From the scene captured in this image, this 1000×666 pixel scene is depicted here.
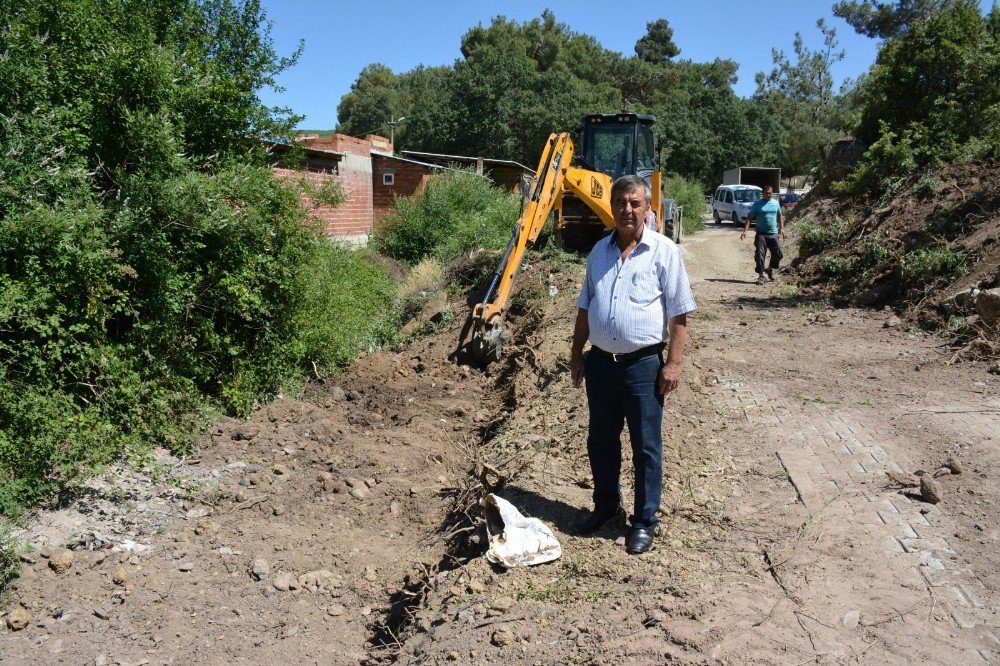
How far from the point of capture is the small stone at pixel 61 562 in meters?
4.80

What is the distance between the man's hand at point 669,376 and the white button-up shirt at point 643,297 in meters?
0.15

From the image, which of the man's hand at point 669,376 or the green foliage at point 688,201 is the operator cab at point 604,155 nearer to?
the man's hand at point 669,376

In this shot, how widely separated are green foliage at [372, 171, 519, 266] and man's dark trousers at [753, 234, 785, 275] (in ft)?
16.3

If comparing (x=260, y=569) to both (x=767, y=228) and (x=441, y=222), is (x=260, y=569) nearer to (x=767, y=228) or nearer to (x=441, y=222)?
(x=767, y=228)

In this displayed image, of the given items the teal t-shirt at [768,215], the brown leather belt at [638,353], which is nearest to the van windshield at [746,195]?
the teal t-shirt at [768,215]

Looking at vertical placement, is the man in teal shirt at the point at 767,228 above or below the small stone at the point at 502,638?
above

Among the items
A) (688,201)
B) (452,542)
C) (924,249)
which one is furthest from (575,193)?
(688,201)

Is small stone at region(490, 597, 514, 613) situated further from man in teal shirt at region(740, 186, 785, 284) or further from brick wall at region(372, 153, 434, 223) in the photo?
brick wall at region(372, 153, 434, 223)

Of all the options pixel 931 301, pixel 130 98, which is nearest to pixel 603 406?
pixel 130 98

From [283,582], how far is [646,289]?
3008 mm

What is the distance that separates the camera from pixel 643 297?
4.08 m

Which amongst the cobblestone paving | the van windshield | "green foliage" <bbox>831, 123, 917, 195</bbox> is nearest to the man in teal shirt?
"green foliage" <bbox>831, 123, 917, 195</bbox>

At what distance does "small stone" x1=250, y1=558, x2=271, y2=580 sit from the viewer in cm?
510

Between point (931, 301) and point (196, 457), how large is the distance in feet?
30.9
